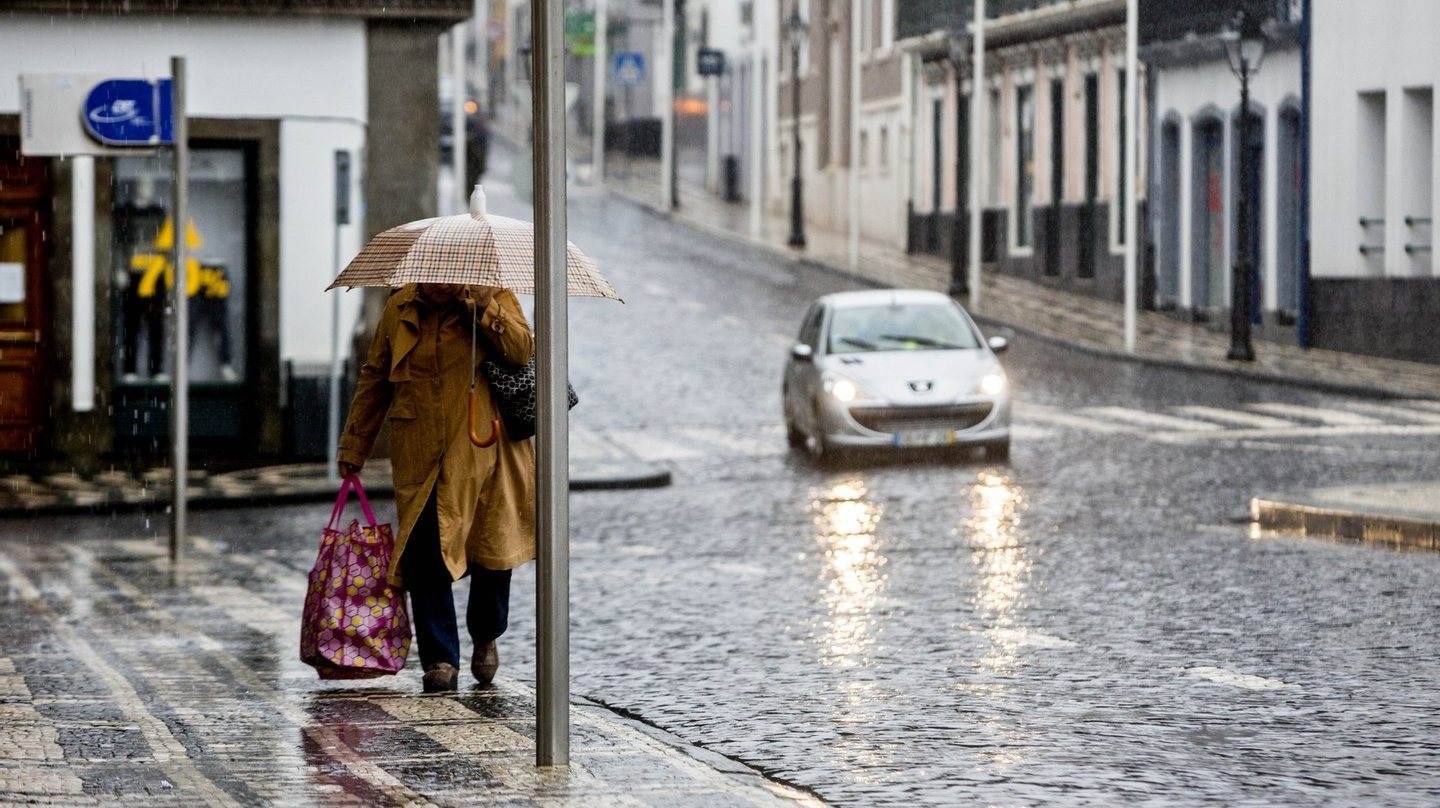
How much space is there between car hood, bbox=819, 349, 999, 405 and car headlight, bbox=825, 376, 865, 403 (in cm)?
5

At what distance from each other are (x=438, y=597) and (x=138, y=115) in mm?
7485

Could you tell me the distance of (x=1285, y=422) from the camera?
23.7 m

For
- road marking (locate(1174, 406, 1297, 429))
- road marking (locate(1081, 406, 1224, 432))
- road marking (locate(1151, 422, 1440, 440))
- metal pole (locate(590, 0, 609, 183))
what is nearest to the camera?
road marking (locate(1151, 422, 1440, 440))

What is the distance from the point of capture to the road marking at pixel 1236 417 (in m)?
23.5

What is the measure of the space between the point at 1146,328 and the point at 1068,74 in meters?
9.60

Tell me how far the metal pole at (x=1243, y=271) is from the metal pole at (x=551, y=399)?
23.8 m

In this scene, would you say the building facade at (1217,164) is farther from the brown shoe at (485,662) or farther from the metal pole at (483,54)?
the metal pole at (483,54)

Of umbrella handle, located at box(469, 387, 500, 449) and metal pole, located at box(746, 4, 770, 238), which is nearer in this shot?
umbrella handle, located at box(469, 387, 500, 449)

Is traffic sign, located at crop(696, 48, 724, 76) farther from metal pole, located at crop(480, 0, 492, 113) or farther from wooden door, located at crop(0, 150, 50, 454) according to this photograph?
wooden door, located at crop(0, 150, 50, 454)

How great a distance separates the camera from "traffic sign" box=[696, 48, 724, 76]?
194 feet

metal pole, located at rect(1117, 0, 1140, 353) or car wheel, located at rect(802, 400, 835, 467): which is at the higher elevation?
metal pole, located at rect(1117, 0, 1140, 353)

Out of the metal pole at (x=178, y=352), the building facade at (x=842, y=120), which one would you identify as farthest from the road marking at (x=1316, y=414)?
the building facade at (x=842, y=120)

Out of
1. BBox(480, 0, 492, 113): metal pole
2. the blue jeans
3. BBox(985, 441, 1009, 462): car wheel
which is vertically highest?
BBox(480, 0, 492, 113): metal pole

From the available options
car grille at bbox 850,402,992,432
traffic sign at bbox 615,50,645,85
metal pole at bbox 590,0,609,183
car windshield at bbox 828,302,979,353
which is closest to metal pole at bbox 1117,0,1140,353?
car windshield at bbox 828,302,979,353
